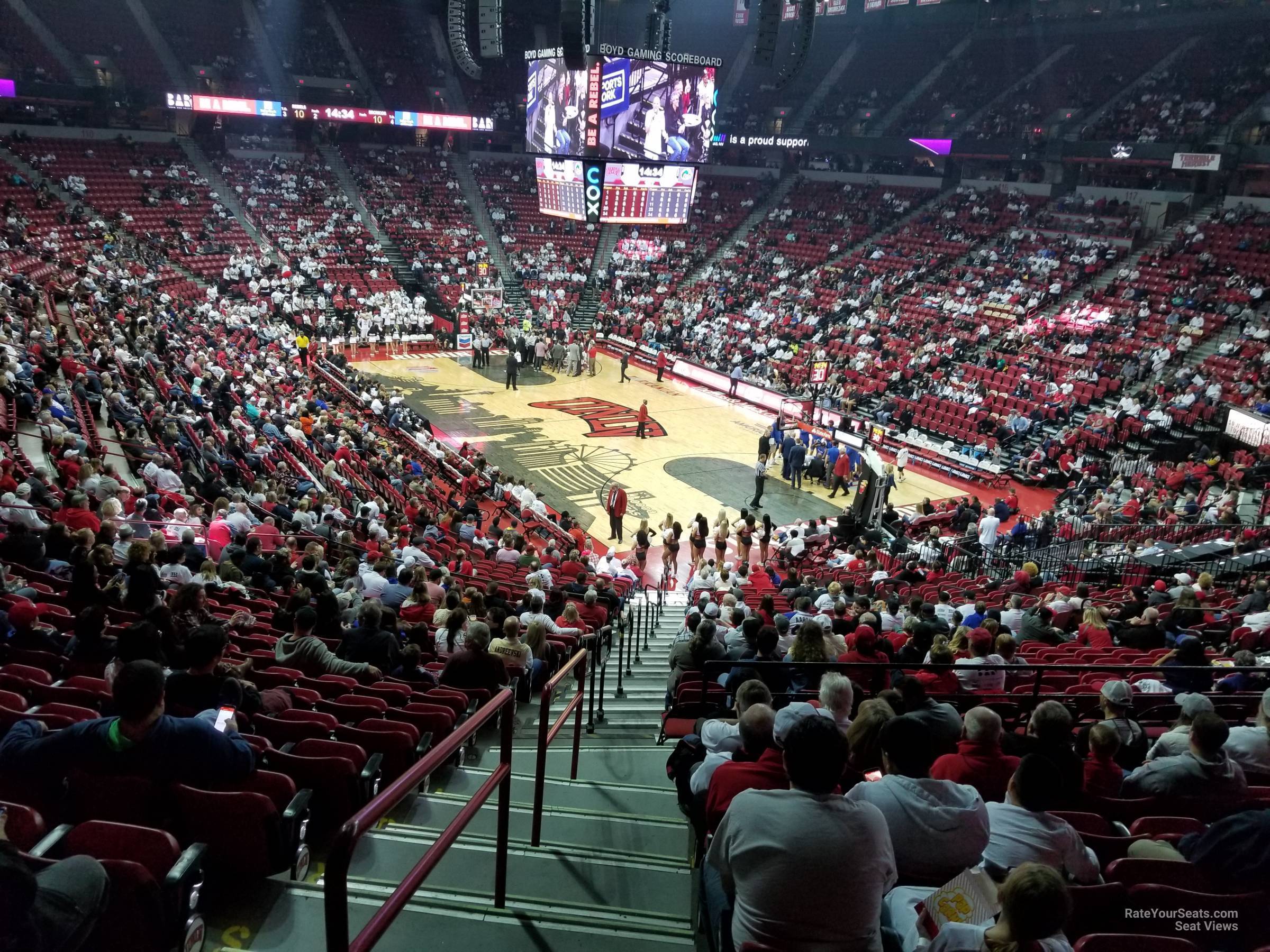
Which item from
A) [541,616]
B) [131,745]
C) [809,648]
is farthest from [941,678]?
[131,745]

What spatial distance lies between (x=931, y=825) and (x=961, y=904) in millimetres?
402

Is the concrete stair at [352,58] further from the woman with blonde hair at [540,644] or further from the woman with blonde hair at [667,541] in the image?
the woman with blonde hair at [540,644]

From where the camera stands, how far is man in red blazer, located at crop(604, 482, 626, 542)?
17641 millimetres

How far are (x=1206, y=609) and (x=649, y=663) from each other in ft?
20.9

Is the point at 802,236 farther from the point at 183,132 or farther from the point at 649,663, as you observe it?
the point at 649,663

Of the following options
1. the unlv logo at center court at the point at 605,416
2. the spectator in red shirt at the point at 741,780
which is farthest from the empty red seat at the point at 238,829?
the unlv logo at center court at the point at 605,416

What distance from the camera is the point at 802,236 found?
39875mm

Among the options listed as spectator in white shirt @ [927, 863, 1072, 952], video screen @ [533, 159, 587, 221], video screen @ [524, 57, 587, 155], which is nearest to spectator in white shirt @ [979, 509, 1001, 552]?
spectator in white shirt @ [927, 863, 1072, 952]

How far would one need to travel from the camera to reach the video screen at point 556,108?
2556cm

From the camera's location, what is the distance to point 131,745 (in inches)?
129

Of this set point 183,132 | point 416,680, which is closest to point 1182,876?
point 416,680

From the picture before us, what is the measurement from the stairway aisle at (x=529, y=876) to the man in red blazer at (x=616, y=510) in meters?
11.5

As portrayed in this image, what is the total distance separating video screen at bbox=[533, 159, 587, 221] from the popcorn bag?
84.8 ft

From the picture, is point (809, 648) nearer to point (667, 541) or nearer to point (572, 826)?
point (572, 826)
